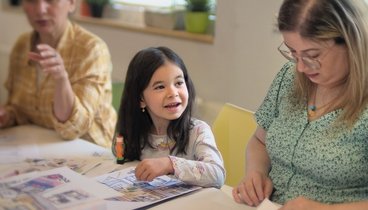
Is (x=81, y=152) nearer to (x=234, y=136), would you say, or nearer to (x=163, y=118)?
(x=163, y=118)

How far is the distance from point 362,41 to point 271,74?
111 centimetres

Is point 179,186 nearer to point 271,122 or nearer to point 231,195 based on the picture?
point 231,195

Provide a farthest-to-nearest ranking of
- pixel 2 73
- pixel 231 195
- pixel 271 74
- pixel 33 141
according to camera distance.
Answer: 1. pixel 2 73
2. pixel 271 74
3. pixel 33 141
4. pixel 231 195

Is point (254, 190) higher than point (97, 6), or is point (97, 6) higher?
point (97, 6)

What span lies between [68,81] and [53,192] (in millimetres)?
724

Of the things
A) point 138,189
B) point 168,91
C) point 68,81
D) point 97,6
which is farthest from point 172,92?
point 97,6

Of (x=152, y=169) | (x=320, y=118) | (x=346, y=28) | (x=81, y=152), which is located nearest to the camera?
(x=346, y=28)

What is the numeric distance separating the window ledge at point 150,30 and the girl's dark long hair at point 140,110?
3.17 ft

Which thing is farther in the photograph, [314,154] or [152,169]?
[152,169]

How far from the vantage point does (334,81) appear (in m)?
1.16

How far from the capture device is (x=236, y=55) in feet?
7.68

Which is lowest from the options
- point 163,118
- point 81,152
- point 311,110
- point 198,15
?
point 81,152

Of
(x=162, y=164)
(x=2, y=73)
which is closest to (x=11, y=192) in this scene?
(x=162, y=164)

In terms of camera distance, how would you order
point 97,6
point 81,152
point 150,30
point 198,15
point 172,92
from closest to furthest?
point 172,92 < point 81,152 < point 198,15 < point 150,30 < point 97,6
